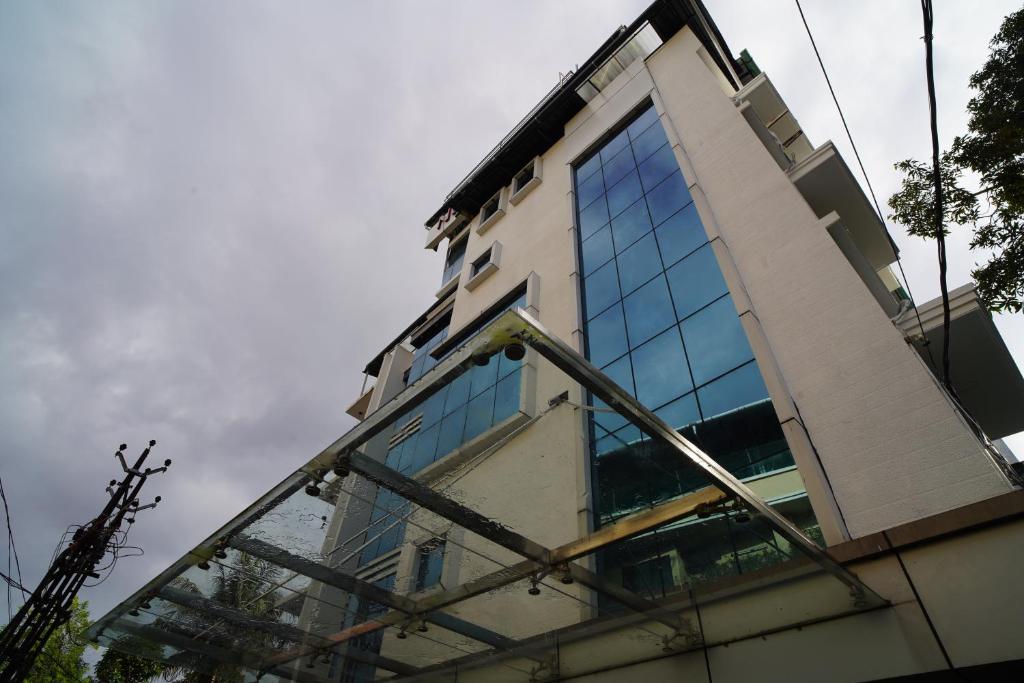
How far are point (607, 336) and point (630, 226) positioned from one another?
11.2ft

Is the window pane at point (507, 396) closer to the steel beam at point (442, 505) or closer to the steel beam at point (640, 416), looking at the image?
the steel beam at point (442, 505)

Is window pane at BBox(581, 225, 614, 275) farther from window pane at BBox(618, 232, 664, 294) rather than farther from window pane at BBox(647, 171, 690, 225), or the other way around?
window pane at BBox(647, 171, 690, 225)

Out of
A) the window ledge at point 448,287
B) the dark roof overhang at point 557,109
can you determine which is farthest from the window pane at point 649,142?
the window ledge at point 448,287

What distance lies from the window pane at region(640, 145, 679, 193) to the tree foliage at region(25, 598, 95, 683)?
82.4 feet

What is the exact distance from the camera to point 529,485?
20.7 feet

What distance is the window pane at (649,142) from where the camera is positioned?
14855 millimetres

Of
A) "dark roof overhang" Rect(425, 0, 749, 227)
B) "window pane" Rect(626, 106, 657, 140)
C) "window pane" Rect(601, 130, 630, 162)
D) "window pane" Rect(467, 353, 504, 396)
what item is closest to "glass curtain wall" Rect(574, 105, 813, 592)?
"window pane" Rect(626, 106, 657, 140)

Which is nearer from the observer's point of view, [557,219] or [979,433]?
[979,433]

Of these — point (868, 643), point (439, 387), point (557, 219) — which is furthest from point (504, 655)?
point (557, 219)

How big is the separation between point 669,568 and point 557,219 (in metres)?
12.4

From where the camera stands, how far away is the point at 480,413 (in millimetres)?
10008

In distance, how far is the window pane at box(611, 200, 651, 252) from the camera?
43.7ft

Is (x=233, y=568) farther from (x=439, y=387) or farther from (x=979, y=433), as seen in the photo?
(x=979, y=433)

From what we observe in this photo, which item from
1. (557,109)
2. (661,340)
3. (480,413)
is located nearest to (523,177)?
(557,109)
